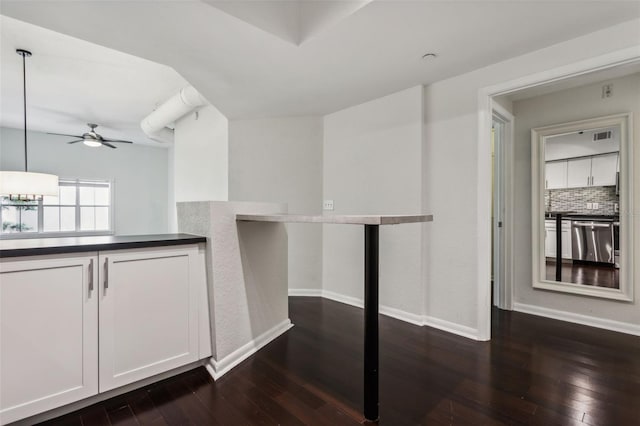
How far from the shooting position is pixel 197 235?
2109 millimetres

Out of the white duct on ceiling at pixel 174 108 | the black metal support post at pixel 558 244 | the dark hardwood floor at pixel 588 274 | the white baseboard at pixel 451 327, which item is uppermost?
the white duct on ceiling at pixel 174 108

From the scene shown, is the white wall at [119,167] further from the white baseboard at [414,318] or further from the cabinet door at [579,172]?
the cabinet door at [579,172]

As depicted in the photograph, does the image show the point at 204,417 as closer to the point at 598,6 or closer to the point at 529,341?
the point at 529,341

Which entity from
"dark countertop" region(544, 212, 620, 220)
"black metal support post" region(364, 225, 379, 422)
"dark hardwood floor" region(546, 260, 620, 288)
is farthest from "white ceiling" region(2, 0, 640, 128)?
"dark hardwood floor" region(546, 260, 620, 288)

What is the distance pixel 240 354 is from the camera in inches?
85.0

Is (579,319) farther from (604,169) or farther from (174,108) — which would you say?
(174,108)

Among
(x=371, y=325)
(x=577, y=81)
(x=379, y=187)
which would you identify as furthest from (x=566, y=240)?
(x=371, y=325)

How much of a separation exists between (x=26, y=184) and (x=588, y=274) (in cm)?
561

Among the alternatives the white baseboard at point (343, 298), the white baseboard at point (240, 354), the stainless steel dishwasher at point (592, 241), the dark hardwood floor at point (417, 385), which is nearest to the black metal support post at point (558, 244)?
the stainless steel dishwasher at point (592, 241)

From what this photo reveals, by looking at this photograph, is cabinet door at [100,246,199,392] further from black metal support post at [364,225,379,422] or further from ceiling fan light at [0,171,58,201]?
ceiling fan light at [0,171,58,201]

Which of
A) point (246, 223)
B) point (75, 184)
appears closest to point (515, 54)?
point (246, 223)

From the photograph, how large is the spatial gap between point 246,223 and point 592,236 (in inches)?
131

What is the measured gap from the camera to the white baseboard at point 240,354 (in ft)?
6.48

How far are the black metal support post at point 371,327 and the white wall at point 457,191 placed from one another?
1.44 meters
